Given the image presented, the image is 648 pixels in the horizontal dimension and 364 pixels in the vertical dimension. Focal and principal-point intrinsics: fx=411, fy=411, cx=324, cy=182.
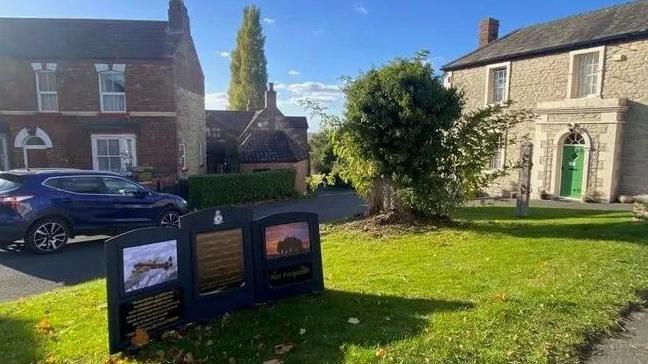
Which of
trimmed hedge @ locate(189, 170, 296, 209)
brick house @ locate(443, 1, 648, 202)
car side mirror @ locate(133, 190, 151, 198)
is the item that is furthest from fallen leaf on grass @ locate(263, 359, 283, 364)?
trimmed hedge @ locate(189, 170, 296, 209)

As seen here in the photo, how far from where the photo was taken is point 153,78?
61.2ft

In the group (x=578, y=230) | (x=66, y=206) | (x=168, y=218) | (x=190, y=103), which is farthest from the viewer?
(x=190, y=103)

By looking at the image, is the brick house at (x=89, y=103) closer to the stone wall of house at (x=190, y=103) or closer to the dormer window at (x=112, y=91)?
the dormer window at (x=112, y=91)

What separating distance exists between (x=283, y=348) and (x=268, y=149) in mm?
24889

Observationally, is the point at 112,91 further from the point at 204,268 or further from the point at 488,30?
the point at 488,30

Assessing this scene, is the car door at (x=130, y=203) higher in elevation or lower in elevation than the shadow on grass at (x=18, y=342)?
higher

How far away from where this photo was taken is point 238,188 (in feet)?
65.3

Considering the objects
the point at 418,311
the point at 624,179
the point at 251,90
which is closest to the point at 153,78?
the point at 418,311

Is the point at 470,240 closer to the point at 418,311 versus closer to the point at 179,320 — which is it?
the point at 418,311

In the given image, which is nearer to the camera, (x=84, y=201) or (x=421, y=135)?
(x=421, y=135)

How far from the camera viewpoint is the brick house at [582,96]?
52.0 feet

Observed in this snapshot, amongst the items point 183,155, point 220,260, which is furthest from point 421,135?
point 183,155

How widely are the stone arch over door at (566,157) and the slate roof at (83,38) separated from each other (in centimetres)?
1792

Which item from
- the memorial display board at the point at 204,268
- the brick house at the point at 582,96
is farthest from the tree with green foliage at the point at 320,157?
the memorial display board at the point at 204,268
